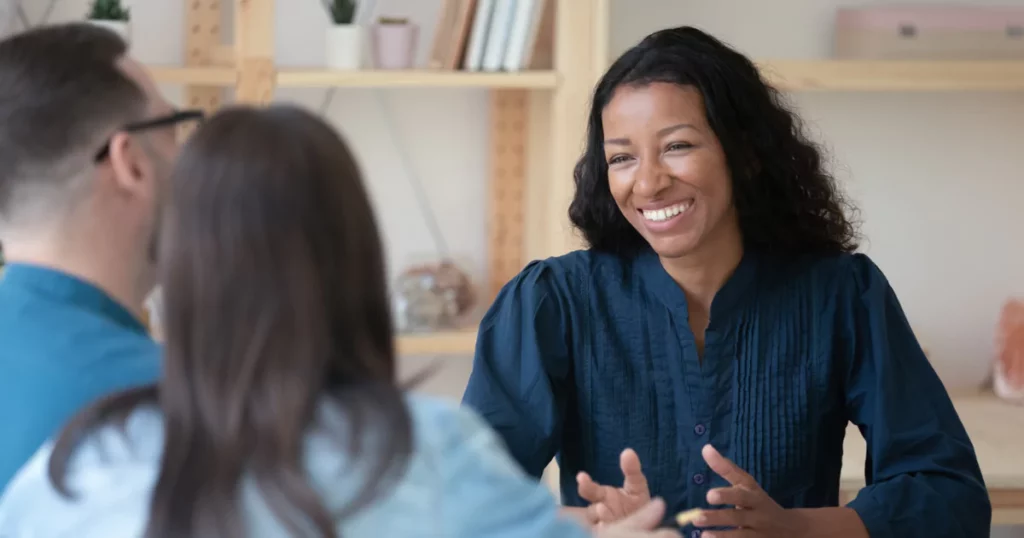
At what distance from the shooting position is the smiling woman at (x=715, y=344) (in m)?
1.73

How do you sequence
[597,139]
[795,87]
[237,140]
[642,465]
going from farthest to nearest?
[795,87] → [597,139] → [642,465] → [237,140]

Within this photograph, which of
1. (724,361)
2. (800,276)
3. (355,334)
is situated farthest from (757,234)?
(355,334)

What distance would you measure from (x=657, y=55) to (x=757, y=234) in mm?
307

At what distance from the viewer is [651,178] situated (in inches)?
68.7

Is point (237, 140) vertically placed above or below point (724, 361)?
above

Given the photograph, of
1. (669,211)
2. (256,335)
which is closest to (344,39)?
(669,211)

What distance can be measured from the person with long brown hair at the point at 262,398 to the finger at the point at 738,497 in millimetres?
695

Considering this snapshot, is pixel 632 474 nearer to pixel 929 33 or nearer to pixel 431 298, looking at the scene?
pixel 431 298

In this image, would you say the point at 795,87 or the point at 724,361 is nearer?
the point at 724,361

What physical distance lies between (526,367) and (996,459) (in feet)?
3.65

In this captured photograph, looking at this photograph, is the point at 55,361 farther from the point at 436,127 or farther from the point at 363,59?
Answer: the point at 436,127

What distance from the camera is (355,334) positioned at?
89cm

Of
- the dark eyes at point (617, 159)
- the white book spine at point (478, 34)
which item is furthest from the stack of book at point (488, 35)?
the dark eyes at point (617, 159)

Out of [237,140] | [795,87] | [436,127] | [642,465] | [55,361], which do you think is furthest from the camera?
[436,127]
